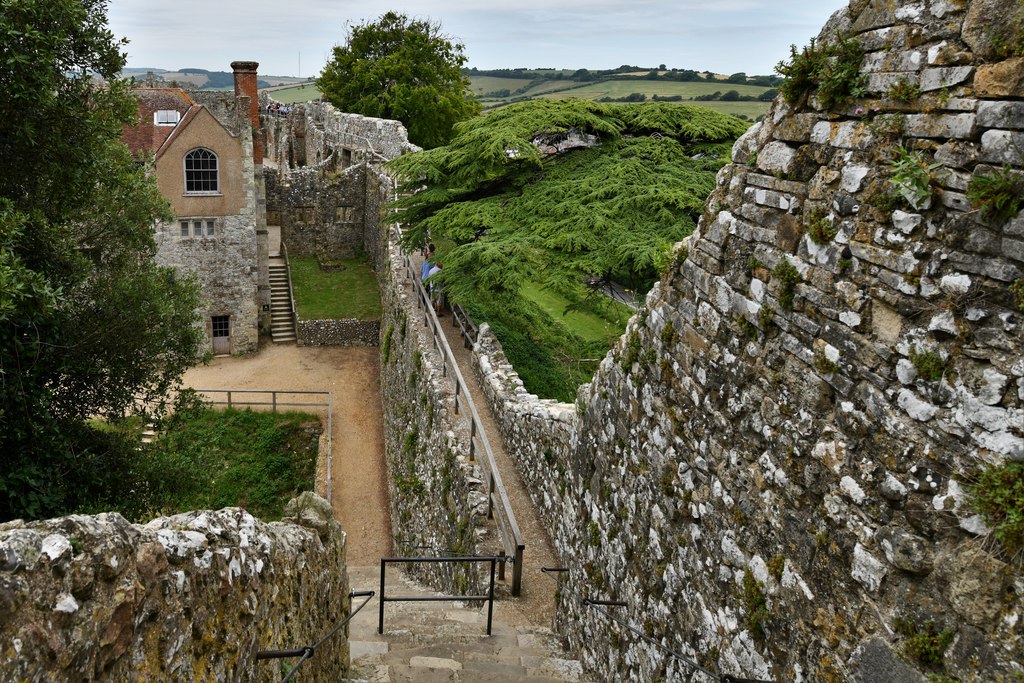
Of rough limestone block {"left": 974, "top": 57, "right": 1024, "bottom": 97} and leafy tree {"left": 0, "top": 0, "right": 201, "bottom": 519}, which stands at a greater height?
rough limestone block {"left": 974, "top": 57, "right": 1024, "bottom": 97}

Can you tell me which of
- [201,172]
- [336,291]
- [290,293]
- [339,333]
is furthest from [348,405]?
[201,172]

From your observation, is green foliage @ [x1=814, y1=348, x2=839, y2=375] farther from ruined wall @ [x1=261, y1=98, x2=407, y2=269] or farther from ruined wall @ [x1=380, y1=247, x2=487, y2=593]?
ruined wall @ [x1=261, y1=98, x2=407, y2=269]

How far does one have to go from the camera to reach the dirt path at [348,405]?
1844 cm

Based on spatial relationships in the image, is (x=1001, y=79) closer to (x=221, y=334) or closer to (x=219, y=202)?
(x=219, y=202)

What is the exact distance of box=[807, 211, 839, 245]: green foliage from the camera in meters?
4.55

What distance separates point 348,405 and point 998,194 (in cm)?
2237

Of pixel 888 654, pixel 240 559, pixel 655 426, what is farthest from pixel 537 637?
pixel 888 654

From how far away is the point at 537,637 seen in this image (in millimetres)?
9008

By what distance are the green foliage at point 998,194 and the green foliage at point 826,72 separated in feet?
3.47

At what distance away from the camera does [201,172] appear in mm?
26672

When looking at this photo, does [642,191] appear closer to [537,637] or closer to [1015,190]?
[537,637]

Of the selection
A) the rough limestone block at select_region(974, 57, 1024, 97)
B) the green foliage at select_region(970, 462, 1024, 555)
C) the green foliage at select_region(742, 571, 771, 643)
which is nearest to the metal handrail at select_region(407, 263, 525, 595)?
the green foliage at select_region(742, 571, 771, 643)

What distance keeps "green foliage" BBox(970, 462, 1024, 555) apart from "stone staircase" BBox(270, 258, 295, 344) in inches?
1100

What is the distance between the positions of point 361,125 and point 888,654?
3757cm
